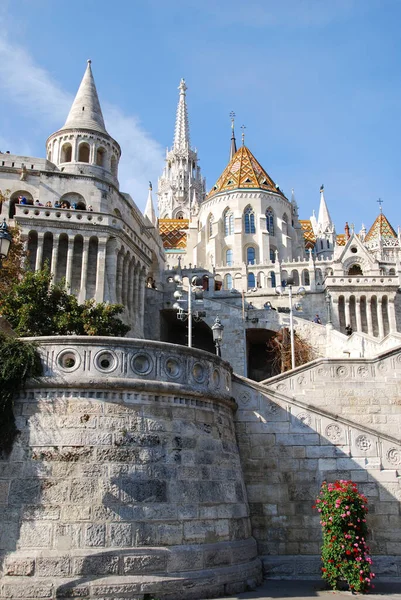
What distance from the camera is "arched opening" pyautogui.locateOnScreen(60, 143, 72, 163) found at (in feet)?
113

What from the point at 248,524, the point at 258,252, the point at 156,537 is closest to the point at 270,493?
the point at 248,524

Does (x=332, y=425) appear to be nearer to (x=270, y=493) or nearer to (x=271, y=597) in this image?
(x=270, y=493)

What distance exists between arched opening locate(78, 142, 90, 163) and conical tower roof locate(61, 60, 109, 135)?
42.0 inches

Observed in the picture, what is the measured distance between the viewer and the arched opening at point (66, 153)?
34.3m

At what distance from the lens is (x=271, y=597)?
34.5 feet

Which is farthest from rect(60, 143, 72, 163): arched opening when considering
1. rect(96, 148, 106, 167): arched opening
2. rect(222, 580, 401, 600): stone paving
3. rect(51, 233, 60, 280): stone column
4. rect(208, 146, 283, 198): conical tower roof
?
rect(222, 580, 401, 600): stone paving

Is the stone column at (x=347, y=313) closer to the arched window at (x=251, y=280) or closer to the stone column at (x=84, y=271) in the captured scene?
the arched window at (x=251, y=280)

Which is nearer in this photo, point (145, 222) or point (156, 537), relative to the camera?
point (156, 537)

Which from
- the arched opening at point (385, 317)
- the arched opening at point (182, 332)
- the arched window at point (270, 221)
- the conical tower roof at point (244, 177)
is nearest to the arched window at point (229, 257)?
the arched window at point (270, 221)

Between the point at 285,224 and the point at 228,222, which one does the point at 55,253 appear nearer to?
the point at 228,222

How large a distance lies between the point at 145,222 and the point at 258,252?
1171 cm

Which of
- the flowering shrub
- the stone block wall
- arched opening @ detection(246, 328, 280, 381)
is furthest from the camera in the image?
arched opening @ detection(246, 328, 280, 381)

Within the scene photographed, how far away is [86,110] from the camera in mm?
35219

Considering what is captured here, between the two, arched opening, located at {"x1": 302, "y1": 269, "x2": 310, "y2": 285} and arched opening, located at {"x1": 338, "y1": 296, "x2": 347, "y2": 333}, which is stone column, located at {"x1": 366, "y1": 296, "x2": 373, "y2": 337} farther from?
arched opening, located at {"x1": 302, "y1": 269, "x2": 310, "y2": 285}
